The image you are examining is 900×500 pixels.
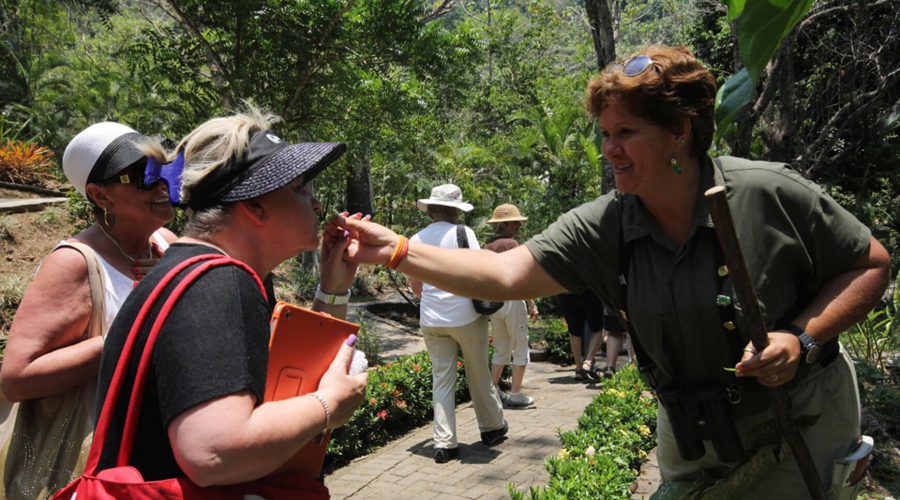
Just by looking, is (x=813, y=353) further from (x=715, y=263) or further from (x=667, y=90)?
(x=667, y=90)

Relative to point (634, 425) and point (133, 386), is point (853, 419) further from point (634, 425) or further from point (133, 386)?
point (634, 425)

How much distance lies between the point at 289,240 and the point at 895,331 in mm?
7925

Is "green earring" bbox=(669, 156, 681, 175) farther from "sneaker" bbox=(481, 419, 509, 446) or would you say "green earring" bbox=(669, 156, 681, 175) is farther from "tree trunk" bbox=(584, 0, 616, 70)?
"tree trunk" bbox=(584, 0, 616, 70)

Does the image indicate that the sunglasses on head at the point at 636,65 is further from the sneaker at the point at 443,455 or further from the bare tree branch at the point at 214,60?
the bare tree branch at the point at 214,60

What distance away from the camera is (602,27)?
27.0 feet

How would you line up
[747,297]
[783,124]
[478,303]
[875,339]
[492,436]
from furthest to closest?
[875,339] < [783,124] < [492,436] < [478,303] < [747,297]

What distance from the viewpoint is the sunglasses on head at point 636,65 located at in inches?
91.0

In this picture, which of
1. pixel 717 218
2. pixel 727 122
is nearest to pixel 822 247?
pixel 717 218

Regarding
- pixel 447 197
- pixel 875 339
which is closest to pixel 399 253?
pixel 447 197

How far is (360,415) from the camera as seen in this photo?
670 cm

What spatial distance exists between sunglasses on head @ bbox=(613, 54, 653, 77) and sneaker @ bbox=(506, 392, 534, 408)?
19.8ft

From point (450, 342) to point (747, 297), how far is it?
4416mm

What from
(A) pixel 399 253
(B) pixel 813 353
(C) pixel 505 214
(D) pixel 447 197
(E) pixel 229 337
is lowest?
(C) pixel 505 214

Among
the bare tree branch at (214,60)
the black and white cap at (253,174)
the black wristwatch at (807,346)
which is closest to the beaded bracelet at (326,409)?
the black and white cap at (253,174)
